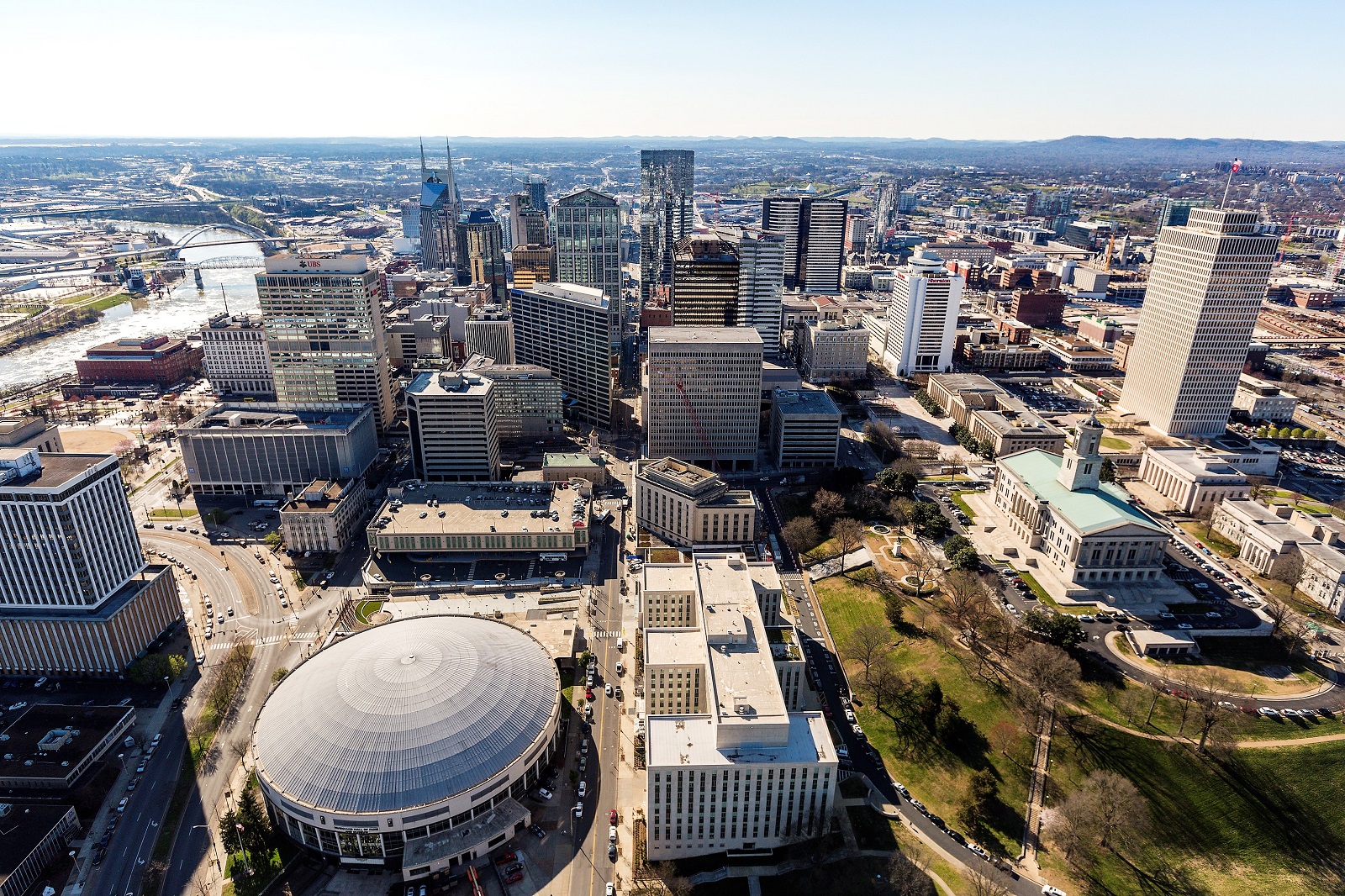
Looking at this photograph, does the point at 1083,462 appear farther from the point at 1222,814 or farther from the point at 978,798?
the point at 978,798

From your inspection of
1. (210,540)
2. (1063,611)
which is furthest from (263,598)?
(1063,611)

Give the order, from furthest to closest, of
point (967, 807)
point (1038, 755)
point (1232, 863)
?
point (1038, 755) < point (967, 807) < point (1232, 863)

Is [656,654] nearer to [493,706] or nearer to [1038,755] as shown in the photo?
[493,706]

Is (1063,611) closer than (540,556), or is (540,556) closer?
(1063,611)

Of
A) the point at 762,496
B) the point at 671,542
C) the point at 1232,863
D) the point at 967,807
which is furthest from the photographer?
the point at 762,496

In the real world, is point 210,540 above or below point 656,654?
below
